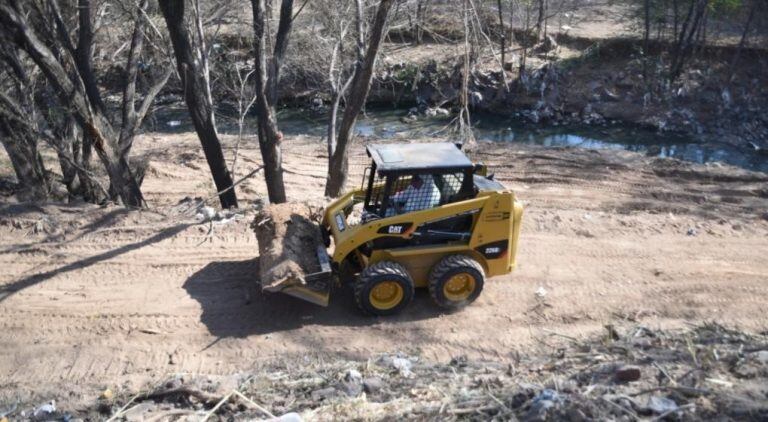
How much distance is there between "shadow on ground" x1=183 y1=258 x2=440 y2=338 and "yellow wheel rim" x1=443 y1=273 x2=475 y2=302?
27 centimetres

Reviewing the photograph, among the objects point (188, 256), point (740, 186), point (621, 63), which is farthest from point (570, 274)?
point (621, 63)

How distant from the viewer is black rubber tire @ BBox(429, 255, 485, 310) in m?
7.55

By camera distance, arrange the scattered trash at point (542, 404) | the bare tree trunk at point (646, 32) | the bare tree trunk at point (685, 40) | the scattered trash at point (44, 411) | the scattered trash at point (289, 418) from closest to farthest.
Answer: the scattered trash at point (542, 404) < the scattered trash at point (289, 418) < the scattered trash at point (44, 411) < the bare tree trunk at point (685, 40) < the bare tree trunk at point (646, 32)

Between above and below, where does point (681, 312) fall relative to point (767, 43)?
below

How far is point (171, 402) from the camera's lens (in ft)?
19.9

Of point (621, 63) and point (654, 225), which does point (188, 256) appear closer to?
point (654, 225)

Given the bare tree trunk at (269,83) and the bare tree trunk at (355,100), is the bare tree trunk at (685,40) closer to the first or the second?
the bare tree trunk at (355,100)

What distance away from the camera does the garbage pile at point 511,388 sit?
5.25 m

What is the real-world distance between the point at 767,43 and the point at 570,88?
5944 millimetres

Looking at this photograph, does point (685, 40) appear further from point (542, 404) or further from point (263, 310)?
point (542, 404)

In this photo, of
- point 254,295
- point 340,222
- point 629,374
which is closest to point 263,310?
point 254,295

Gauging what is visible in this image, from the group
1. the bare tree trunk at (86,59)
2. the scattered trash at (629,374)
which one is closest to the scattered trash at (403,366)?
the scattered trash at (629,374)

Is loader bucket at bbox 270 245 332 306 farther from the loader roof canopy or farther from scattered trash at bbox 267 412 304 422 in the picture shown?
scattered trash at bbox 267 412 304 422

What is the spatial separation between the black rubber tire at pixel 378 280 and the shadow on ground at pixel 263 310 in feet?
0.77
